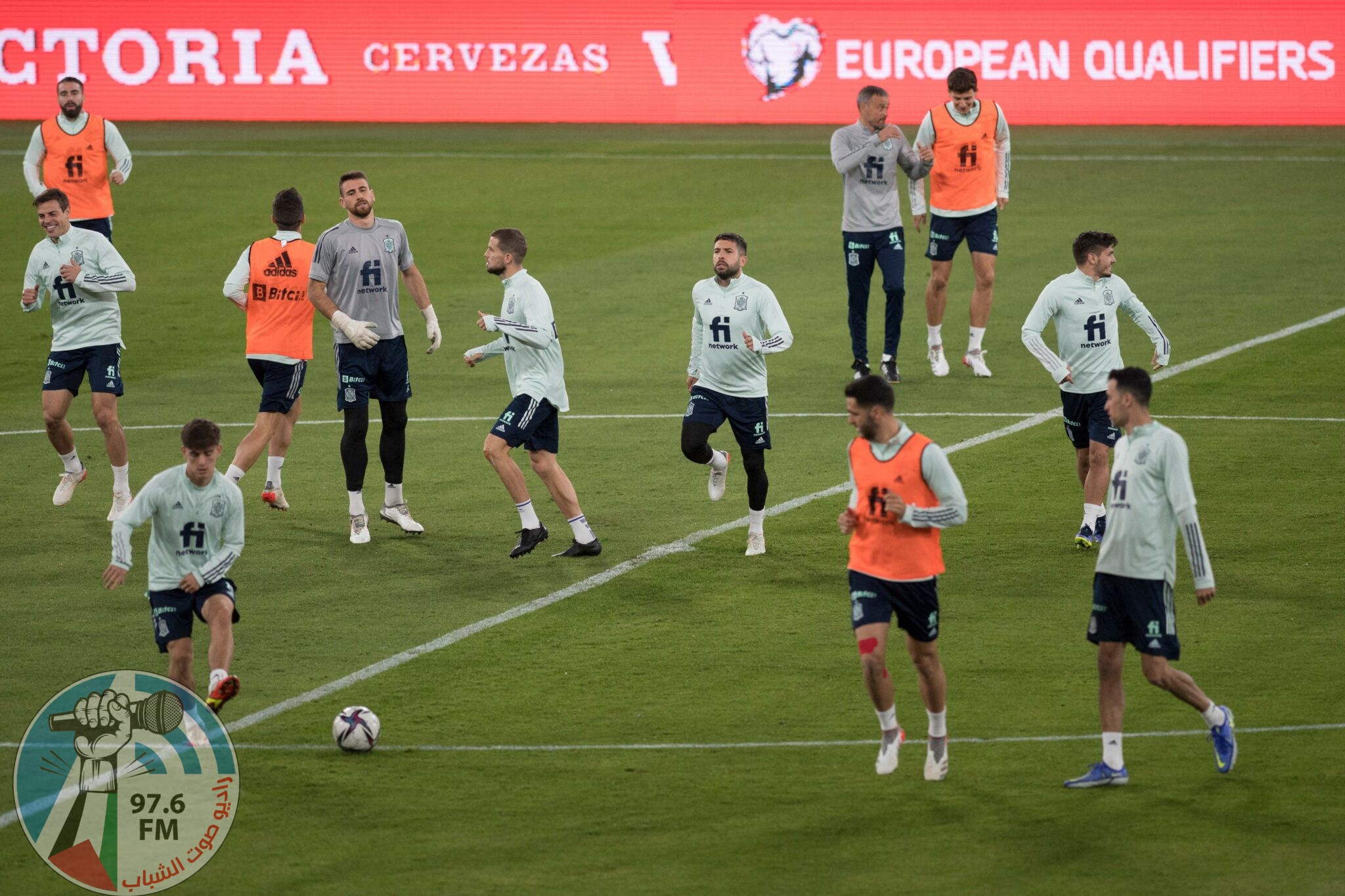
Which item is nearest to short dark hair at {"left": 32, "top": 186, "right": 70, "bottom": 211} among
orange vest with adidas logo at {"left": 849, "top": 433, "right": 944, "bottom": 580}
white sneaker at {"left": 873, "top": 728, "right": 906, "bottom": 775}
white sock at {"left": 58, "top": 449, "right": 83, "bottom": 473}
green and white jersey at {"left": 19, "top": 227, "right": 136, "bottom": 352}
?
green and white jersey at {"left": 19, "top": 227, "right": 136, "bottom": 352}

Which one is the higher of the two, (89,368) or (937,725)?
(89,368)

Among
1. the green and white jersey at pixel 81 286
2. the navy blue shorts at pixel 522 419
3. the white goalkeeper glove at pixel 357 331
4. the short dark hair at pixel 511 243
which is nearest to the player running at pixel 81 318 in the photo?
the green and white jersey at pixel 81 286

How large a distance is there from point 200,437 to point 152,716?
5.12 feet

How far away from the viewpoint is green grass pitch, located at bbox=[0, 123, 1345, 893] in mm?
8148

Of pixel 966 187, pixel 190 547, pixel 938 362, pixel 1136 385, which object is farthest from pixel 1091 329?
pixel 190 547

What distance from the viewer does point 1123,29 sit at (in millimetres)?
32594

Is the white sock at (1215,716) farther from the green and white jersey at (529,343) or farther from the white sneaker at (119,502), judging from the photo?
the white sneaker at (119,502)

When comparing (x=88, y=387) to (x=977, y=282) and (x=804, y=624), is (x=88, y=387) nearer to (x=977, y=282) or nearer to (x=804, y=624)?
(x=977, y=282)

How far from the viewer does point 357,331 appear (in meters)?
13.1

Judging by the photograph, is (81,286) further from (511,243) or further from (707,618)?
(707,618)

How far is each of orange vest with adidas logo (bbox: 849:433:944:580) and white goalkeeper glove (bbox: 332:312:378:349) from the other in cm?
536

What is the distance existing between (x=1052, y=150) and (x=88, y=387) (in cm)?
1882

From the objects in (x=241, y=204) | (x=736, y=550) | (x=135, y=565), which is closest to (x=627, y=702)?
(x=736, y=550)

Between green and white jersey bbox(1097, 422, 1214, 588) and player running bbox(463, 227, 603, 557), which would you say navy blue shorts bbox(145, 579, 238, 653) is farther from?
green and white jersey bbox(1097, 422, 1214, 588)
